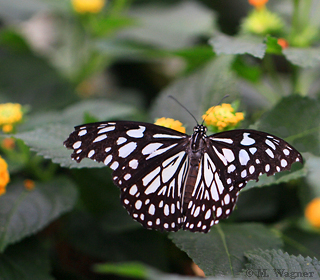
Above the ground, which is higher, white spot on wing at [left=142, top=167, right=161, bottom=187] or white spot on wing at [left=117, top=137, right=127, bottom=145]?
white spot on wing at [left=117, top=137, right=127, bottom=145]

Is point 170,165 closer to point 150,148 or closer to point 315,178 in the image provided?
point 150,148

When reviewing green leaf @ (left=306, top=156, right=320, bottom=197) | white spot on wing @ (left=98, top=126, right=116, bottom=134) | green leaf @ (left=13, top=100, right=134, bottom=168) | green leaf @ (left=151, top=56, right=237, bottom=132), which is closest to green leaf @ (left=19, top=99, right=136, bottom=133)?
green leaf @ (left=13, top=100, right=134, bottom=168)

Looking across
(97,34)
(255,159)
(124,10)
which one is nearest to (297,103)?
(255,159)

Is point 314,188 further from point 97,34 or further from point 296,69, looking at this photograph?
point 97,34

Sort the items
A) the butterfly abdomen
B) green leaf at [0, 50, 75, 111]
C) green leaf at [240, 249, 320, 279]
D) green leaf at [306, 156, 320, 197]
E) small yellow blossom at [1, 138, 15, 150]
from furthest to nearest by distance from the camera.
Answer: green leaf at [0, 50, 75, 111] → small yellow blossom at [1, 138, 15, 150] → green leaf at [306, 156, 320, 197] → the butterfly abdomen → green leaf at [240, 249, 320, 279]

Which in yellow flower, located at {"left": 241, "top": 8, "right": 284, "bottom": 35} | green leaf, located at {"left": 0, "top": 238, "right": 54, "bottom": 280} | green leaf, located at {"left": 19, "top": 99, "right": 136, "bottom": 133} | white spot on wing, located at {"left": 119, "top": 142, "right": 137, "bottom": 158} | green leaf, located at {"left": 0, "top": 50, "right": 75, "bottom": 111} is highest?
yellow flower, located at {"left": 241, "top": 8, "right": 284, "bottom": 35}

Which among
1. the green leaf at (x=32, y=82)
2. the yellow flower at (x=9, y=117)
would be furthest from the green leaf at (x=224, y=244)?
the green leaf at (x=32, y=82)

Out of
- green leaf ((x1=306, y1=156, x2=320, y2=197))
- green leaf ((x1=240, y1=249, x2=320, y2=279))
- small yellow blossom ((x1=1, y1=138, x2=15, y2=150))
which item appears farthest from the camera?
small yellow blossom ((x1=1, y1=138, x2=15, y2=150))

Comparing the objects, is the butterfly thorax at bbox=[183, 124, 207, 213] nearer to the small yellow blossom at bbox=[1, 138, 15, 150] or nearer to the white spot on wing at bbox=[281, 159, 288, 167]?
the white spot on wing at bbox=[281, 159, 288, 167]

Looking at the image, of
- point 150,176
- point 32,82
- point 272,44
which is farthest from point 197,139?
point 32,82
